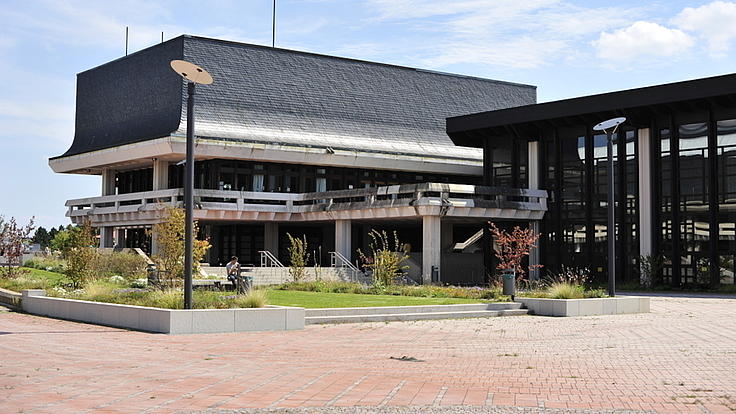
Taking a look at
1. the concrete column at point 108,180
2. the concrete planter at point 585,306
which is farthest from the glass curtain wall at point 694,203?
the concrete column at point 108,180

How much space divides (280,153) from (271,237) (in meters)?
5.91

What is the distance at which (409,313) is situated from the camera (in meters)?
22.5

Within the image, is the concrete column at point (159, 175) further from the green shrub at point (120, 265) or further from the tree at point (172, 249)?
the tree at point (172, 249)

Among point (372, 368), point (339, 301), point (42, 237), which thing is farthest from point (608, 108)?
point (42, 237)

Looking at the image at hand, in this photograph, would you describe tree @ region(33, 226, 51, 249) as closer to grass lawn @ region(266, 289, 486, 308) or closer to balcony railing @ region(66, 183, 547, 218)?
balcony railing @ region(66, 183, 547, 218)

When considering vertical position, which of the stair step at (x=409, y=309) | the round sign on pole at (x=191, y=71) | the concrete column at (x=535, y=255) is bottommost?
the stair step at (x=409, y=309)

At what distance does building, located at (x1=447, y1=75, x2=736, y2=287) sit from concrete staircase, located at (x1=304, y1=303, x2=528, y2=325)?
58.7 feet

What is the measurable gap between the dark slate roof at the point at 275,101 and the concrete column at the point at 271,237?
5559mm

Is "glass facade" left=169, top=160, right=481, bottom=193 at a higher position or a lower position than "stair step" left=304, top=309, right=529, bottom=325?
higher

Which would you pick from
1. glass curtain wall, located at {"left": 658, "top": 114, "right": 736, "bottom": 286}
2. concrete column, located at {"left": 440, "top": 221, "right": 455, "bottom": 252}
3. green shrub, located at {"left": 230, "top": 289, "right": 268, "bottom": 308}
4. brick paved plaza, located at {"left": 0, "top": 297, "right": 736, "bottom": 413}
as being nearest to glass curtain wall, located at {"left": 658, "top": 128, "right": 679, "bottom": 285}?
glass curtain wall, located at {"left": 658, "top": 114, "right": 736, "bottom": 286}

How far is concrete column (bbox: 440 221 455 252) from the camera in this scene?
174ft

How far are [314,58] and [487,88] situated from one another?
1502 cm

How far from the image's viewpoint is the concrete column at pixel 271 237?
53.8 m

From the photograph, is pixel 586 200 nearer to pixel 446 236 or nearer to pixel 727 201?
pixel 727 201
